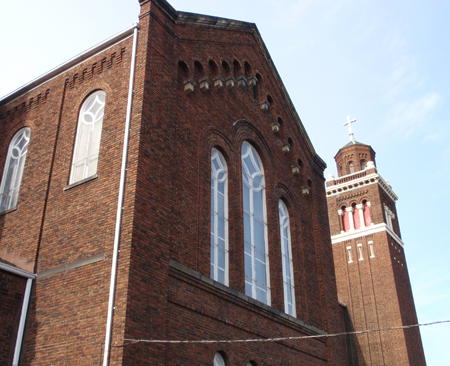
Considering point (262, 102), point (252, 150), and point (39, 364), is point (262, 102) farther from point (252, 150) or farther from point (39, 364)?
point (39, 364)

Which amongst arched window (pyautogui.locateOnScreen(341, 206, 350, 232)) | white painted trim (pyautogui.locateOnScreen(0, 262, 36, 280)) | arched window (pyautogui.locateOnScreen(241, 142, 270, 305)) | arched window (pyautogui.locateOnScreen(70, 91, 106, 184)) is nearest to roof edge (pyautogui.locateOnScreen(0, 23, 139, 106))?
arched window (pyautogui.locateOnScreen(70, 91, 106, 184))

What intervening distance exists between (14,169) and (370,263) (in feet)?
102

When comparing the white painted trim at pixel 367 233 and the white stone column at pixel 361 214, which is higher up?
the white stone column at pixel 361 214

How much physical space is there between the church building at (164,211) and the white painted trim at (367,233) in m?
22.3

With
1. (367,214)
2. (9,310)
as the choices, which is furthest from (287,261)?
(367,214)

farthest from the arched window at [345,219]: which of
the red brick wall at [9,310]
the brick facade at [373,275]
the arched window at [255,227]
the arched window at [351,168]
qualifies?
the red brick wall at [9,310]

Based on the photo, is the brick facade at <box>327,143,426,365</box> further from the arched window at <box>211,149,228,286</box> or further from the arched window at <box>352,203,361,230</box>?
the arched window at <box>211,149,228,286</box>

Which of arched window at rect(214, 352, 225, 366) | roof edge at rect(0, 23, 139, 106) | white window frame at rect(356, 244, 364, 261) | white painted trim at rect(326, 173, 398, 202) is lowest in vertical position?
arched window at rect(214, 352, 225, 366)

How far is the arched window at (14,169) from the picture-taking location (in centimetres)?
1496

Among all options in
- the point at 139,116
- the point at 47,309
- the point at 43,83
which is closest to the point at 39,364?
the point at 47,309

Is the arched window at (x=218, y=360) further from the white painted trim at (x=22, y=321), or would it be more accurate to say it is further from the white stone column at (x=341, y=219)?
the white stone column at (x=341, y=219)

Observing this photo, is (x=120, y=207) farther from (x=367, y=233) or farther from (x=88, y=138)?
(x=367, y=233)

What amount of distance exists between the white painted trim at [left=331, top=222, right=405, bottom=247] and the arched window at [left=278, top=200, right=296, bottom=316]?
24923 millimetres

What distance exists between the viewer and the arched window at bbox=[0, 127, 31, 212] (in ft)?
49.1
